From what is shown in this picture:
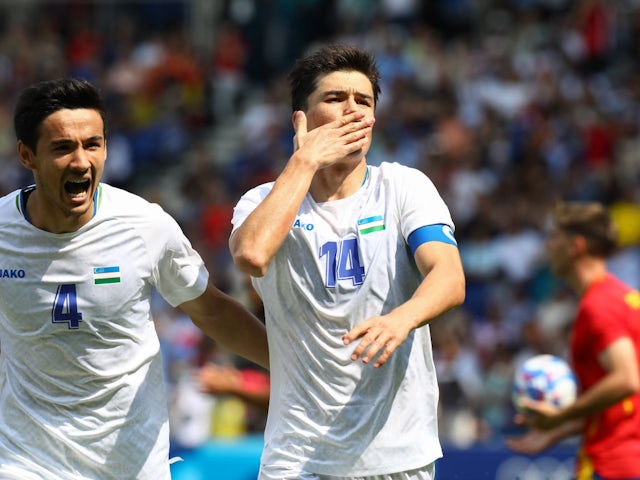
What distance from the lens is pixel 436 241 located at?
492 cm

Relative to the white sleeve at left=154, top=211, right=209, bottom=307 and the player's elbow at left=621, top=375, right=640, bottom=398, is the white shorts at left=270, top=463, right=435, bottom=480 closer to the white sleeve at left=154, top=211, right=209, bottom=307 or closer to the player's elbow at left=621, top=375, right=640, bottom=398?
the white sleeve at left=154, top=211, right=209, bottom=307

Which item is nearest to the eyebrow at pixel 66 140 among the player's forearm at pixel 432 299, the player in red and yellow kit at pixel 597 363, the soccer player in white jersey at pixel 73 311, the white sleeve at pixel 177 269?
the soccer player in white jersey at pixel 73 311

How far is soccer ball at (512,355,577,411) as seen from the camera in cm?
729

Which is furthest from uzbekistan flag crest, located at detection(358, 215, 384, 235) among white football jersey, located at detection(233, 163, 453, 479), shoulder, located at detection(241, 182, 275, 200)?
shoulder, located at detection(241, 182, 275, 200)

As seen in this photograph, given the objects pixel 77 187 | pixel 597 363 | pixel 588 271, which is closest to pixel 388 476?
pixel 77 187

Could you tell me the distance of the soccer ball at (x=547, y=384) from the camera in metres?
7.29

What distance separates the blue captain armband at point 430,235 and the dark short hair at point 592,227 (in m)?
2.24

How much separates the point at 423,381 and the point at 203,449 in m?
5.61

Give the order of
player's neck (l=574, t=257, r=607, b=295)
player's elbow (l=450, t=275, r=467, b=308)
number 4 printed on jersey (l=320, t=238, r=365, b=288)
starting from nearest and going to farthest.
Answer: player's elbow (l=450, t=275, r=467, b=308) < number 4 printed on jersey (l=320, t=238, r=365, b=288) < player's neck (l=574, t=257, r=607, b=295)

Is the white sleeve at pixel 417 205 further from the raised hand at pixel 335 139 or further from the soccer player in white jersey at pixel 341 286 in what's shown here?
the raised hand at pixel 335 139

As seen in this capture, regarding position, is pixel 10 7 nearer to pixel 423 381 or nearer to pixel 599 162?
pixel 599 162

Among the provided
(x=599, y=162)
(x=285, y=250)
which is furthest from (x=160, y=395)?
(x=599, y=162)

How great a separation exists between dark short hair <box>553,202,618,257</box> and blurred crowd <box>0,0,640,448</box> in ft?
7.41

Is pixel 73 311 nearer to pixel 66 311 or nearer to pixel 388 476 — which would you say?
pixel 66 311
